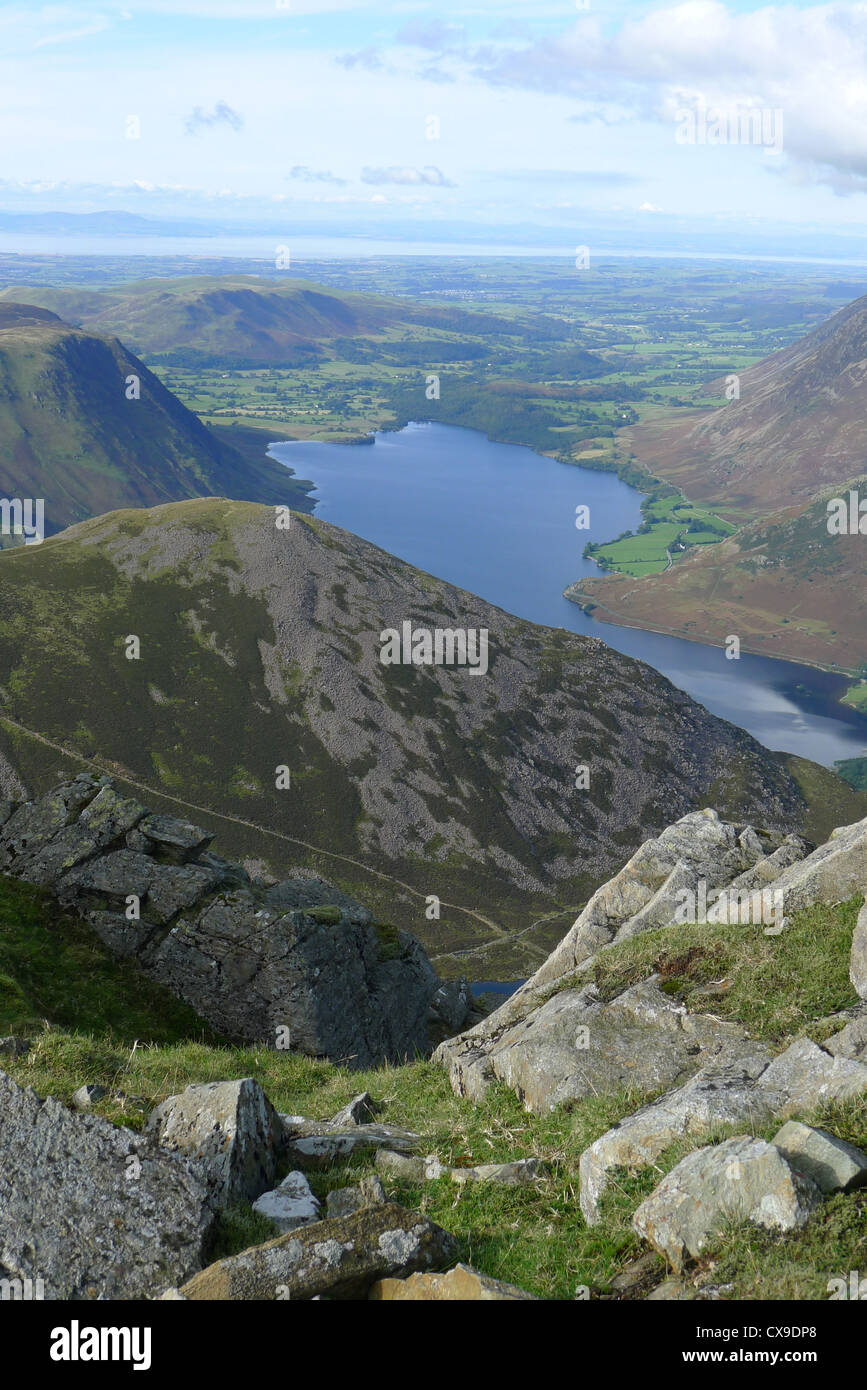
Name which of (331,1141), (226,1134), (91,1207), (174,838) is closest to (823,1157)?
(331,1141)

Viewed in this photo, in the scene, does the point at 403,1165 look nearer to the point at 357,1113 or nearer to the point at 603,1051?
the point at 357,1113

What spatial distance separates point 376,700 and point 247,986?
145 m

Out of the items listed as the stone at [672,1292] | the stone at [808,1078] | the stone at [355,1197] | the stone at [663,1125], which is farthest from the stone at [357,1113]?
the stone at [808,1078]

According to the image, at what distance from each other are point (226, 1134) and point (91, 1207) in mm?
2422

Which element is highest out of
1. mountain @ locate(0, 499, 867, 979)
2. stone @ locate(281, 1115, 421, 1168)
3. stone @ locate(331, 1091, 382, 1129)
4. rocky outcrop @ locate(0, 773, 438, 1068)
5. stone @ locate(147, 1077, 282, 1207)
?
stone @ locate(147, 1077, 282, 1207)

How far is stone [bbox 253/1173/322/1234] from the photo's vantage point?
49.4 feet

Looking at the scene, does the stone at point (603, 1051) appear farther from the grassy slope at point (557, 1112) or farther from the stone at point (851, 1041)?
the stone at point (851, 1041)

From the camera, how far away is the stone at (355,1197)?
15.3 meters

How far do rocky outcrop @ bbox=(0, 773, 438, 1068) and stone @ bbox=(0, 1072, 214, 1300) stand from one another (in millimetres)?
27842

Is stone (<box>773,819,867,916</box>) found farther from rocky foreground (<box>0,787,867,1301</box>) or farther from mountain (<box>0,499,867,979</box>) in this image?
mountain (<box>0,499,867,979</box>)

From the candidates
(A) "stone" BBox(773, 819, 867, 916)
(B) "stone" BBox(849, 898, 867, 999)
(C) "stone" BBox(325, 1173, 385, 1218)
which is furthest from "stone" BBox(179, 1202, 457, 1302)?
(A) "stone" BBox(773, 819, 867, 916)

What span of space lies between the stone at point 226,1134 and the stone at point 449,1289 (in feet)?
12.5

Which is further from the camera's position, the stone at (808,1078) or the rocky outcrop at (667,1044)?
the rocky outcrop at (667,1044)
